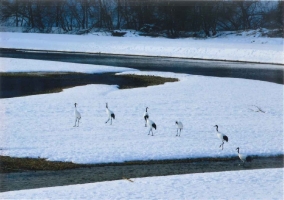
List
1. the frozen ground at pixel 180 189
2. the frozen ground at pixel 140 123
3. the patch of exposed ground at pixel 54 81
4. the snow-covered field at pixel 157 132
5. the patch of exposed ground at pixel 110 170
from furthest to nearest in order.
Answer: the patch of exposed ground at pixel 54 81
the frozen ground at pixel 140 123
the patch of exposed ground at pixel 110 170
the snow-covered field at pixel 157 132
the frozen ground at pixel 180 189

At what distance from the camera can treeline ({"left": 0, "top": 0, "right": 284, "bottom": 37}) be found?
7488cm

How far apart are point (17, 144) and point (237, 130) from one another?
7936 mm

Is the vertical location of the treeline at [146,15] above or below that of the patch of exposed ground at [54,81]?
above

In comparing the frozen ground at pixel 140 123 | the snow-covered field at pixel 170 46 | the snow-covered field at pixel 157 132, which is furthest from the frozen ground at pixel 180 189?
the snow-covered field at pixel 170 46

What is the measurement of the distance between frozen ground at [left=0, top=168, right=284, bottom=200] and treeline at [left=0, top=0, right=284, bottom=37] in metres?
55.5

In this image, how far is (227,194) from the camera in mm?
12898

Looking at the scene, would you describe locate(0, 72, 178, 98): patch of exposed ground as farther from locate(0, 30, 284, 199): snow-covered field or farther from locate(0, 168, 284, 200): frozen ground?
locate(0, 168, 284, 200): frozen ground

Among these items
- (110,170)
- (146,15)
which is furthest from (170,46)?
(110,170)

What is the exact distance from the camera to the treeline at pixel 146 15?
74875 mm

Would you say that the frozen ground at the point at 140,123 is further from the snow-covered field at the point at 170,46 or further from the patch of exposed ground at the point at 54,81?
the snow-covered field at the point at 170,46

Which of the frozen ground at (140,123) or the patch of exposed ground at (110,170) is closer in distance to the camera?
the patch of exposed ground at (110,170)

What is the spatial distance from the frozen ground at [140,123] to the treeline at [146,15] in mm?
43407

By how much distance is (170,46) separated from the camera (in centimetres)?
5781

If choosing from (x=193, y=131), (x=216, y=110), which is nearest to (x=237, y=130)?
(x=193, y=131)
